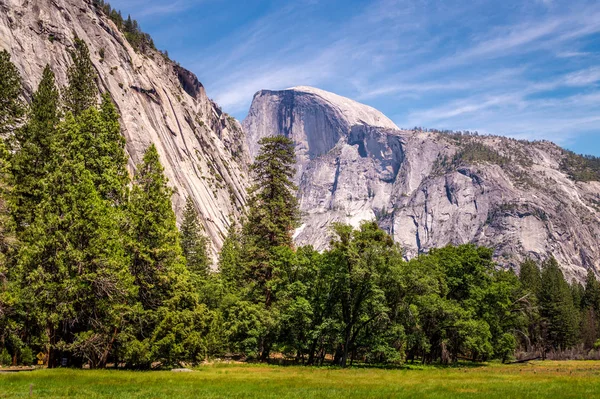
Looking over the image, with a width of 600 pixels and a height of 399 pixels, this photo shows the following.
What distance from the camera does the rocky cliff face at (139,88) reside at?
298 feet

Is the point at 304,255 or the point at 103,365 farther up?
the point at 304,255

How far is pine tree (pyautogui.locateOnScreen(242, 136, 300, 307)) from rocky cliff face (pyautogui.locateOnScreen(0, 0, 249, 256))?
53529 mm

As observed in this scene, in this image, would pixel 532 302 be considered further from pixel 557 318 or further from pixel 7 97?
pixel 7 97

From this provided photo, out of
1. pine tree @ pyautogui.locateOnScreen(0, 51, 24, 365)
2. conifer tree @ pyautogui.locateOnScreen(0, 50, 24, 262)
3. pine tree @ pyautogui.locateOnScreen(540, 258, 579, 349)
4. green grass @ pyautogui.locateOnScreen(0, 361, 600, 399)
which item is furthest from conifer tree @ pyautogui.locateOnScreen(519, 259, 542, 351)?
conifer tree @ pyautogui.locateOnScreen(0, 50, 24, 262)

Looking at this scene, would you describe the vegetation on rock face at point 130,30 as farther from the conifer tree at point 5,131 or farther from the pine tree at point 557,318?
the pine tree at point 557,318

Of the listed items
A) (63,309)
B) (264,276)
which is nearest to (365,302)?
(264,276)

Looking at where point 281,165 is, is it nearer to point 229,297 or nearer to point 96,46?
point 229,297

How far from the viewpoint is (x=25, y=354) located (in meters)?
31.8

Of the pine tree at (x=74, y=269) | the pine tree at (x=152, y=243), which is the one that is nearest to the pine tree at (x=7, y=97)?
the pine tree at (x=74, y=269)

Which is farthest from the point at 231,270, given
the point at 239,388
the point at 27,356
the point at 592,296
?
the point at 592,296

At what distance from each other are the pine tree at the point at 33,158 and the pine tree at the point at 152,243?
652 centimetres

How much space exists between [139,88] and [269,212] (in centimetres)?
8195

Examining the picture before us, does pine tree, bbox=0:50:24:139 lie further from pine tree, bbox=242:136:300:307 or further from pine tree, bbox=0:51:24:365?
pine tree, bbox=242:136:300:307

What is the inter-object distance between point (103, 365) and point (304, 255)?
827 inches
